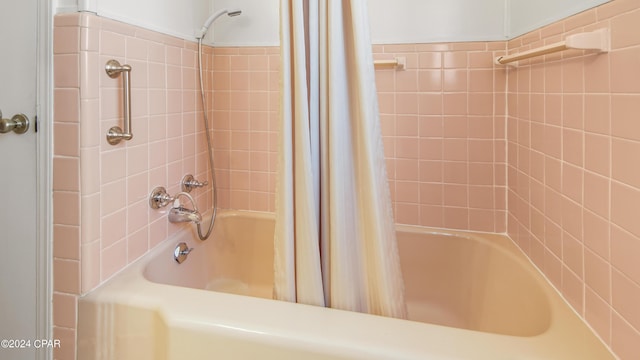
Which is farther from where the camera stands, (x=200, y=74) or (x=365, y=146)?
(x=200, y=74)

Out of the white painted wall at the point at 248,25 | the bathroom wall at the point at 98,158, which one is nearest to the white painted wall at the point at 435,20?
the white painted wall at the point at 248,25

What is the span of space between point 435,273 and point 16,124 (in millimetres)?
1664

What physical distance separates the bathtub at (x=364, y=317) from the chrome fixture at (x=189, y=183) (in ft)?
0.76

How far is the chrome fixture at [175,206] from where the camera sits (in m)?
1.40

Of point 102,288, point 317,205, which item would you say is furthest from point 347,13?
point 102,288

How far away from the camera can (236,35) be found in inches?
72.5

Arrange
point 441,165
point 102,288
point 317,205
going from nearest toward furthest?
1. point 317,205
2. point 102,288
3. point 441,165

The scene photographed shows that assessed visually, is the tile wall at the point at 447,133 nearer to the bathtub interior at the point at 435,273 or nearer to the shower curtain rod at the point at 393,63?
the shower curtain rod at the point at 393,63

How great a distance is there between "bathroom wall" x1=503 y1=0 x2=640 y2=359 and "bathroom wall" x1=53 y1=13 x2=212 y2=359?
1.37 metres

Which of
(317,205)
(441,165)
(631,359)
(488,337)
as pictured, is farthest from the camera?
(441,165)

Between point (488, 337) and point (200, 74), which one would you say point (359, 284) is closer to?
point (488, 337)

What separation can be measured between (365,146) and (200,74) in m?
1.11

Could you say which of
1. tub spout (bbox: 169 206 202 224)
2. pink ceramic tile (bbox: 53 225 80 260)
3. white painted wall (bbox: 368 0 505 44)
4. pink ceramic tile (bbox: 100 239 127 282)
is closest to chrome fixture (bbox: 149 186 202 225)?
tub spout (bbox: 169 206 202 224)

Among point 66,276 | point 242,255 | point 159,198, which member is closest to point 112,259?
point 66,276
